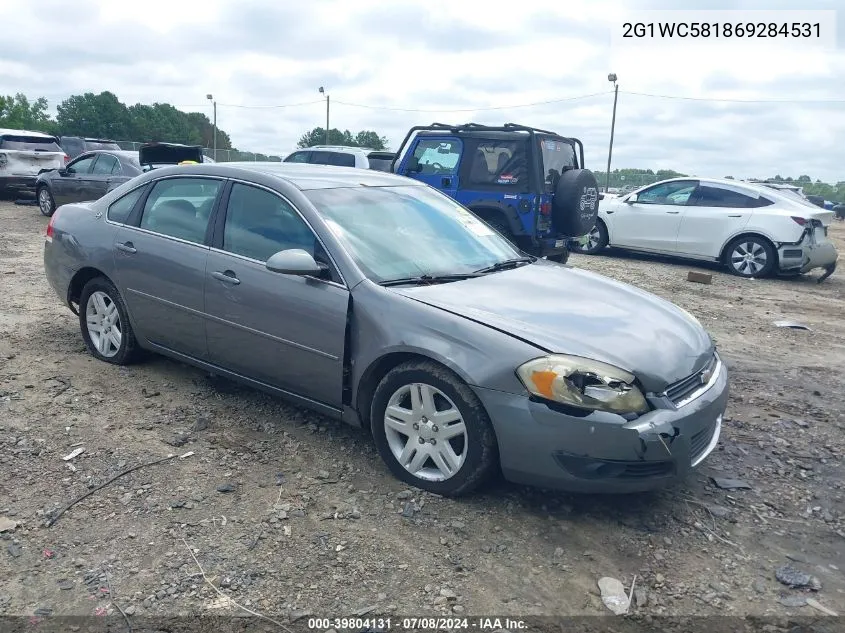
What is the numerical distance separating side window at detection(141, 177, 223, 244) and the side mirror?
0.90 metres

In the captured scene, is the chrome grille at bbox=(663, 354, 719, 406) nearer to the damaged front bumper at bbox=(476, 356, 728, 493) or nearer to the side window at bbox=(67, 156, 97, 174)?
the damaged front bumper at bbox=(476, 356, 728, 493)

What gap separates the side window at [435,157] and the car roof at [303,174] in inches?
177

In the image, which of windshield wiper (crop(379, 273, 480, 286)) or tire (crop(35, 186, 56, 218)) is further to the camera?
tire (crop(35, 186, 56, 218))

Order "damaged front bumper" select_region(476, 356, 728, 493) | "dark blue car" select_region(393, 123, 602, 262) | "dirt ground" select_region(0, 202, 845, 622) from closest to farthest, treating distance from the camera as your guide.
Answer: "dirt ground" select_region(0, 202, 845, 622) → "damaged front bumper" select_region(476, 356, 728, 493) → "dark blue car" select_region(393, 123, 602, 262)

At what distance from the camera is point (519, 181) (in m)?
8.90

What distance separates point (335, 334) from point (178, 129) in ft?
251

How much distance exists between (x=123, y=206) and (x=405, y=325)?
8.87 feet

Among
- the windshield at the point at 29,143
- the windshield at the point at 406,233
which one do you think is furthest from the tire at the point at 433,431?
the windshield at the point at 29,143

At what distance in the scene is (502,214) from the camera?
8984 mm

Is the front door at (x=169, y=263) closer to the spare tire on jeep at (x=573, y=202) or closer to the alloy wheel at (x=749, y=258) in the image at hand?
the spare tire on jeep at (x=573, y=202)

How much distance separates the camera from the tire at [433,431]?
3346mm

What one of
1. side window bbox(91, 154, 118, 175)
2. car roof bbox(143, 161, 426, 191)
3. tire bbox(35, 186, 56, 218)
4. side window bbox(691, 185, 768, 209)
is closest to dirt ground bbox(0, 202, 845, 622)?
car roof bbox(143, 161, 426, 191)

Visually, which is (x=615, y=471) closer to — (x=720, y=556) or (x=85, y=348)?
(x=720, y=556)

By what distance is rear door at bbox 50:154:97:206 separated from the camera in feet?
44.1
